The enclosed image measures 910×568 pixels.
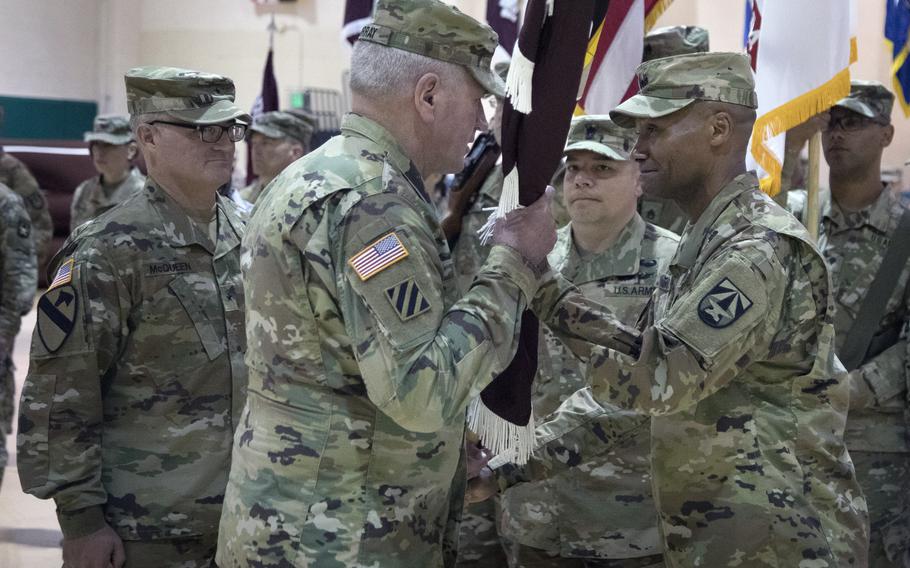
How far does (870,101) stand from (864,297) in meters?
0.81

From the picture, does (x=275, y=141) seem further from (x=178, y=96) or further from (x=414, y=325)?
(x=414, y=325)

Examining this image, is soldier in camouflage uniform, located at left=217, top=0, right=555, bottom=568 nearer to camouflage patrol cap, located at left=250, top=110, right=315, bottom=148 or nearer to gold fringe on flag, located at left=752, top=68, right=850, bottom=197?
gold fringe on flag, located at left=752, top=68, right=850, bottom=197

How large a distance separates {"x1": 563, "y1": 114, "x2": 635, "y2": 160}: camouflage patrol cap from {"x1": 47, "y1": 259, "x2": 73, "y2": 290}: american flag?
1.53m

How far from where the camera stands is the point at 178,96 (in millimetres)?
3037

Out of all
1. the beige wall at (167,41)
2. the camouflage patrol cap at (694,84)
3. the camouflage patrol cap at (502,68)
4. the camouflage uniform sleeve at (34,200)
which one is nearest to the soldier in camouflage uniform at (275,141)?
the camouflage patrol cap at (502,68)

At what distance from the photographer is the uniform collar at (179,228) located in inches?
115

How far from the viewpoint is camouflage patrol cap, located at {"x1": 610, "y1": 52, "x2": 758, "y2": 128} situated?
2.38m

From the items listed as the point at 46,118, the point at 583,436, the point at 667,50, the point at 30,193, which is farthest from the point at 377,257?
the point at 46,118

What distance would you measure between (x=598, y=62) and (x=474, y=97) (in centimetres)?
244

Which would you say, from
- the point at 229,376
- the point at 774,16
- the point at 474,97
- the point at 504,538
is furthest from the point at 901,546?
the point at 474,97

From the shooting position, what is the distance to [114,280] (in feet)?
9.11

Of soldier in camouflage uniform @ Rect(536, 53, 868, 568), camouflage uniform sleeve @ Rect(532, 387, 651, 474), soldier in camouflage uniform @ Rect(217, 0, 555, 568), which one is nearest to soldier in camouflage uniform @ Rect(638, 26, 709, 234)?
camouflage uniform sleeve @ Rect(532, 387, 651, 474)

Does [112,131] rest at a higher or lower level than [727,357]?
lower

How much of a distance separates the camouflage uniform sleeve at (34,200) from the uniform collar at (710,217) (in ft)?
20.2
